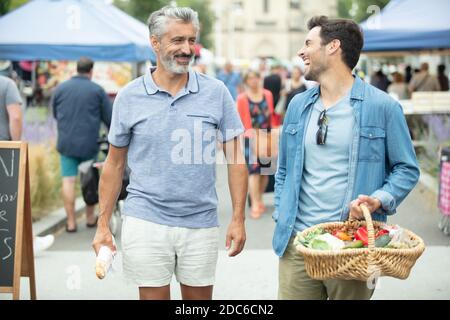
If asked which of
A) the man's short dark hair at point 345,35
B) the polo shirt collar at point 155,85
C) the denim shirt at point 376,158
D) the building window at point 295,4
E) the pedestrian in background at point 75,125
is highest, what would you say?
the man's short dark hair at point 345,35

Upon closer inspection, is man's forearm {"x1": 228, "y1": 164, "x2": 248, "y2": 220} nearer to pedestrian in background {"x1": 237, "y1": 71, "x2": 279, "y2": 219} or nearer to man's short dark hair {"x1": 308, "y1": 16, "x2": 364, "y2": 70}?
man's short dark hair {"x1": 308, "y1": 16, "x2": 364, "y2": 70}

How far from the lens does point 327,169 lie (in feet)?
13.0

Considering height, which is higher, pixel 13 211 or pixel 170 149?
pixel 170 149

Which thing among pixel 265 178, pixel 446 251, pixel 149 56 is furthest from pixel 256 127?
pixel 149 56

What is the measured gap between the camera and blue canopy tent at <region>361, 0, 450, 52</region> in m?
14.6

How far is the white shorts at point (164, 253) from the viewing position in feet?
13.5

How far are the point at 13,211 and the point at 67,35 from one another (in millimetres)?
10029

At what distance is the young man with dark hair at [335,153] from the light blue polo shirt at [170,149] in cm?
38

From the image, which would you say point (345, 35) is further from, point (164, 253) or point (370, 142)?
point (164, 253)

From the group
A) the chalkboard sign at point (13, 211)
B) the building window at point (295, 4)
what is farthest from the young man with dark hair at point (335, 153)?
the building window at point (295, 4)

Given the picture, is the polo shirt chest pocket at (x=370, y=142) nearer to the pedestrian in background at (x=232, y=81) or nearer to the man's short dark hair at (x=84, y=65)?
the man's short dark hair at (x=84, y=65)

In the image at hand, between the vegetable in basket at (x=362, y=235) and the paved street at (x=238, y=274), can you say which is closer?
the vegetable in basket at (x=362, y=235)

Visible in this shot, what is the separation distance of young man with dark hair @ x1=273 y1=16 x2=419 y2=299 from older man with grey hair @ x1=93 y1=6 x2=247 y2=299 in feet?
1.14

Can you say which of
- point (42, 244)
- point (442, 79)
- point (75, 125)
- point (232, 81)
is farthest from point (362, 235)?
point (232, 81)
